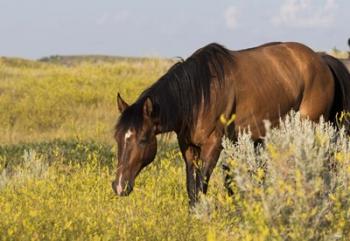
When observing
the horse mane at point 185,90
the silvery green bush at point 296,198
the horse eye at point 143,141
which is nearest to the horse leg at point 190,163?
the horse mane at point 185,90

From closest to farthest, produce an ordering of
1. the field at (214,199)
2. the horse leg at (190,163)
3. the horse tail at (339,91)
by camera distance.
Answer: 1. the field at (214,199)
2. the horse leg at (190,163)
3. the horse tail at (339,91)

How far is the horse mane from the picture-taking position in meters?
7.26

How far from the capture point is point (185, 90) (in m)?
7.44

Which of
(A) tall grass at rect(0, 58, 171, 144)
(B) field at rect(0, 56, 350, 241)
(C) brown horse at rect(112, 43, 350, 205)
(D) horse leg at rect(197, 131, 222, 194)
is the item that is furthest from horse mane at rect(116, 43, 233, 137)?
(A) tall grass at rect(0, 58, 171, 144)

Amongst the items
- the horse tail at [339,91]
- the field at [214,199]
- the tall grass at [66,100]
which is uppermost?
the horse tail at [339,91]

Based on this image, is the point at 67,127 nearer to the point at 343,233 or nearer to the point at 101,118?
the point at 101,118

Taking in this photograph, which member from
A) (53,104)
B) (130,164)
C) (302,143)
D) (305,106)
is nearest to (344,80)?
(305,106)

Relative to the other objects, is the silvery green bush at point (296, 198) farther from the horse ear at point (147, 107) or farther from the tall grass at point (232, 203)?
the horse ear at point (147, 107)

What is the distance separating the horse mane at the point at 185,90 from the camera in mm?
7262

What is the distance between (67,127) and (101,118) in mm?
1148

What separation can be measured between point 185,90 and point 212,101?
34 centimetres

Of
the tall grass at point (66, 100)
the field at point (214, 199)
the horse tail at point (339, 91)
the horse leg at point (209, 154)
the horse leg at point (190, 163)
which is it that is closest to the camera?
the field at point (214, 199)

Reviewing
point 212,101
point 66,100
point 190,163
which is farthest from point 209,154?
point 66,100

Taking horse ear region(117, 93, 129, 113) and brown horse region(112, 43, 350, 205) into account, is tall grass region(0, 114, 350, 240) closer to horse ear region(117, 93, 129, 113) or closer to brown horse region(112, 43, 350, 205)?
brown horse region(112, 43, 350, 205)
